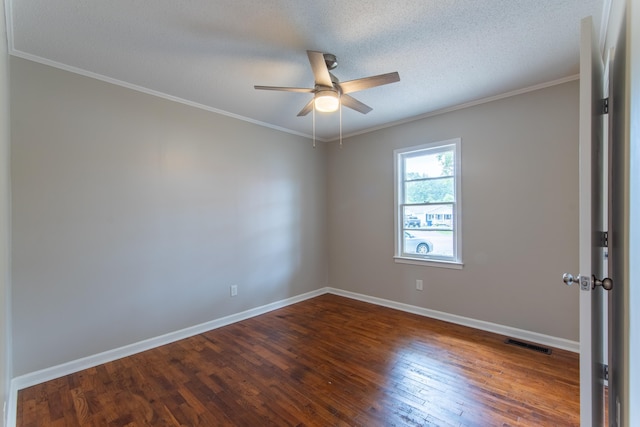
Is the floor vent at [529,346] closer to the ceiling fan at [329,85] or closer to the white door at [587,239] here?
the white door at [587,239]

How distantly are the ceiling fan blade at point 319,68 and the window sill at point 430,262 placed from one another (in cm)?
249

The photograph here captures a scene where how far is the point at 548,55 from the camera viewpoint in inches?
91.4

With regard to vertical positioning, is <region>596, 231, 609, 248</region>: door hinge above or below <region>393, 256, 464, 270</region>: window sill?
above

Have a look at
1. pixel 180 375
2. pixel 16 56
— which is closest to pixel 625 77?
pixel 180 375

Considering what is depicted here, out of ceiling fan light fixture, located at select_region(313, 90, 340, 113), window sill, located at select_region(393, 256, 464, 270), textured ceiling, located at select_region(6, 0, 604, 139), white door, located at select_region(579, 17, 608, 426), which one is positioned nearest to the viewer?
white door, located at select_region(579, 17, 608, 426)

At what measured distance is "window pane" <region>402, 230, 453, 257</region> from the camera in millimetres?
3547

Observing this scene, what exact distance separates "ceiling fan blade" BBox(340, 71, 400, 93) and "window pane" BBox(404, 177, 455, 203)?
→ 1.87m

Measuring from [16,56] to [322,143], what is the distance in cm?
350

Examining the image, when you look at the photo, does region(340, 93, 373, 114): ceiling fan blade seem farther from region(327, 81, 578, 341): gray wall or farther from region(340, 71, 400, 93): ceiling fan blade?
region(327, 81, 578, 341): gray wall

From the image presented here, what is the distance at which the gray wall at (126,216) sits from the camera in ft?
7.46

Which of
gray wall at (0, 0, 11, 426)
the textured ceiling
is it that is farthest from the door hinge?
gray wall at (0, 0, 11, 426)

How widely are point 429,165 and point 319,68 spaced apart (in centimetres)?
224

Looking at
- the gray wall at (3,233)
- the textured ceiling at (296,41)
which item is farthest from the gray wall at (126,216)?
the gray wall at (3,233)

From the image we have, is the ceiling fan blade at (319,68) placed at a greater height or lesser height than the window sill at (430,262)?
greater
